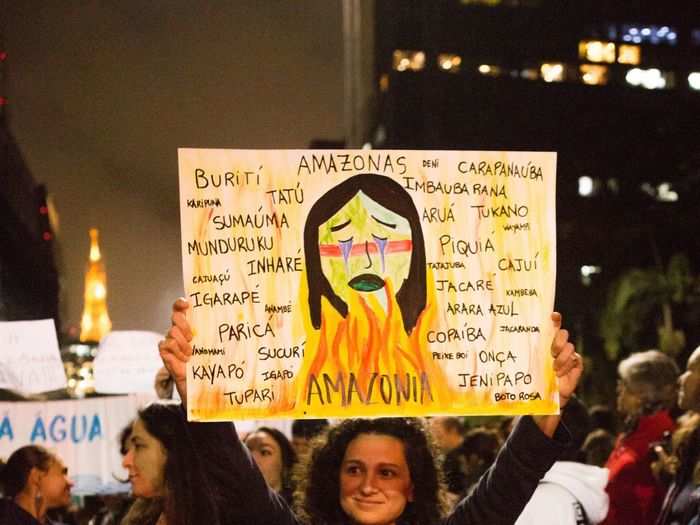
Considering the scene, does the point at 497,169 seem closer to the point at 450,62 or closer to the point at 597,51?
the point at 450,62

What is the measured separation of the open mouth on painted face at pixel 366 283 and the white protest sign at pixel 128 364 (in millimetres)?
4914

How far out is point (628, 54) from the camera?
77.8 metres

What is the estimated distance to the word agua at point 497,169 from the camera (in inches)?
128

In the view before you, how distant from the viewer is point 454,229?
3250 millimetres

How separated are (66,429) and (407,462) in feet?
16.5

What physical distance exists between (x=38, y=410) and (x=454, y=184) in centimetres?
519

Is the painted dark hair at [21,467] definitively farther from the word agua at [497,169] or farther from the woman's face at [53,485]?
the word agua at [497,169]

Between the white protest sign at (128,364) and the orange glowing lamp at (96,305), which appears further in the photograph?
the orange glowing lamp at (96,305)

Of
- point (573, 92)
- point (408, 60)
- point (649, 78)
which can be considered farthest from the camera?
point (408, 60)

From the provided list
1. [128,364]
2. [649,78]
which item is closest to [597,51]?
[649,78]

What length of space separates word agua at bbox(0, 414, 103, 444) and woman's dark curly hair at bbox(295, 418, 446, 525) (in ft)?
15.2

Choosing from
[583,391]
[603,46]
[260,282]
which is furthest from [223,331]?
[603,46]

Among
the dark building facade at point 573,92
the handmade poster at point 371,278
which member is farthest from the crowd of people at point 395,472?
the dark building facade at point 573,92

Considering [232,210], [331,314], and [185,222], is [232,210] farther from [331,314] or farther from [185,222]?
[331,314]
